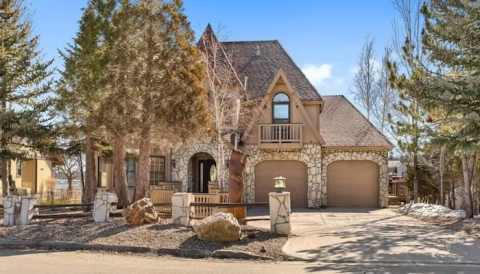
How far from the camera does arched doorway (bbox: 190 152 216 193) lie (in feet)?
74.9

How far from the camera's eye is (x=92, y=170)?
692 inches

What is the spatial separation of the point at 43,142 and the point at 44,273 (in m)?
11.0

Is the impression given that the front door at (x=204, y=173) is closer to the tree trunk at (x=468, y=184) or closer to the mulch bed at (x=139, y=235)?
the mulch bed at (x=139, y=235)

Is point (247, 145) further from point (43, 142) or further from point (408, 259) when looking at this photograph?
point (408, 259)

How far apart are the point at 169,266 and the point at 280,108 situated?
14289 millimetres

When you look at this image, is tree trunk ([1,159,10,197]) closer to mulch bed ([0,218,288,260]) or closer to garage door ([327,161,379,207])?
mulch bed ([0,218,288,260])

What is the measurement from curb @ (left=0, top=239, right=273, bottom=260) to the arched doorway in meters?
11.3

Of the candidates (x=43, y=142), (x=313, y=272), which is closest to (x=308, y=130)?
(x=43, y=142)

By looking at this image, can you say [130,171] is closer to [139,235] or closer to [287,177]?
[287,177]

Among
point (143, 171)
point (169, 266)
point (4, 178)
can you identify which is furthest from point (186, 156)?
point (169, 266)

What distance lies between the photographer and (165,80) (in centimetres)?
1435

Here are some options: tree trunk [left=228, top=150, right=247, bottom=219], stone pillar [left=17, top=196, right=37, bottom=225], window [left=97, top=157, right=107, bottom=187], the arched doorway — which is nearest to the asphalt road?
stone pillar [left=17, top=196, right=37, bottom=225]

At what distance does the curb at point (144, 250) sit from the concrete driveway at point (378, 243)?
3.66ft

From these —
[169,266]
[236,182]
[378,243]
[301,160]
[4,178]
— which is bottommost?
[169,266]
